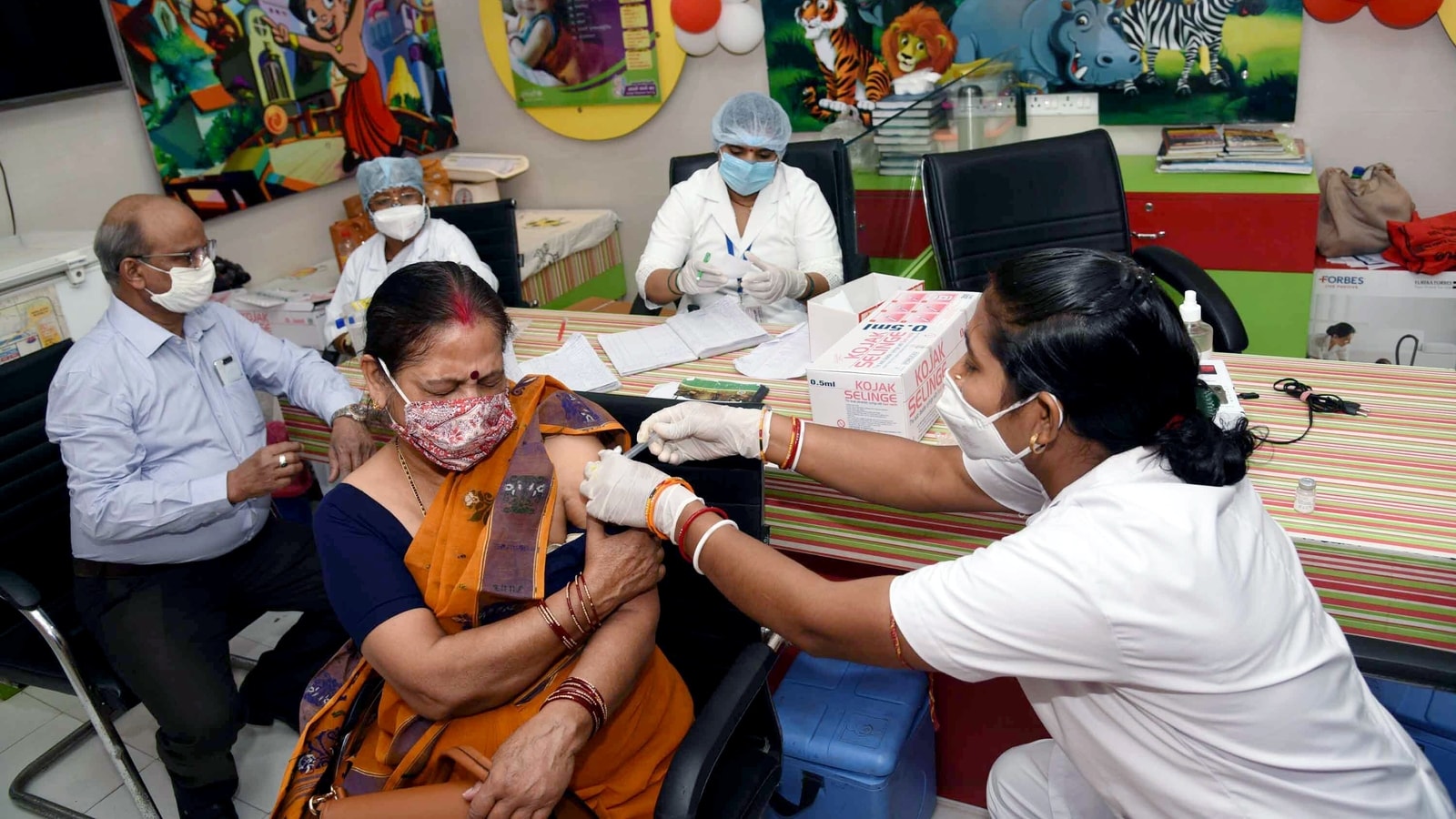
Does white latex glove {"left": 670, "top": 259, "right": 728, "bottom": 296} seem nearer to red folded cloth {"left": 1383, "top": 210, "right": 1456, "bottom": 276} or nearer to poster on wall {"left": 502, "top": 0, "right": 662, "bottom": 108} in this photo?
poster on wall {"left": 502, "top": 0, "right": 662, "bottom": 108}

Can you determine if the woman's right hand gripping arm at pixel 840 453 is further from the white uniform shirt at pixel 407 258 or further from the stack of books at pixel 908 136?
the stack of books at pixel 908 136

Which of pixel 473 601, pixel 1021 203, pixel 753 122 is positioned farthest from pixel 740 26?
pixel 473 601

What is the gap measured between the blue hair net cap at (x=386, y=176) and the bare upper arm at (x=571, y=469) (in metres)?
1.88

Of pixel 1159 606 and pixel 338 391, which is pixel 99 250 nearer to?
pixel 338 391

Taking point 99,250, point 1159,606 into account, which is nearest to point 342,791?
point 1159,606

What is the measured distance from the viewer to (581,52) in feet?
15.2

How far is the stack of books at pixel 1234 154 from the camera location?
3.38 m

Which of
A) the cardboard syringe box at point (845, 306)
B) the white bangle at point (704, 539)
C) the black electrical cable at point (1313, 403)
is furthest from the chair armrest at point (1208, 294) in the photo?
the white bangle at point (704, 539)

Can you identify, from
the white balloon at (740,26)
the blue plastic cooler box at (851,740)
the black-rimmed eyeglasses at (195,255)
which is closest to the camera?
the blue plastic cooler box at (851,740)

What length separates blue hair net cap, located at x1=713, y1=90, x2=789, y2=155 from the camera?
2.89m

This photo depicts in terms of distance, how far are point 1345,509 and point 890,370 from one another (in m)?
0.77

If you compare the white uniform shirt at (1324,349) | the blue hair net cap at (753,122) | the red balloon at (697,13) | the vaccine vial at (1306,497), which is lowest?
the white uniform shirt at (1324,349)

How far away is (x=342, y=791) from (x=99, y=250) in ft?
4.54

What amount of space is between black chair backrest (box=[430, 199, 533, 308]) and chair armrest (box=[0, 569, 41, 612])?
5.61 feet
